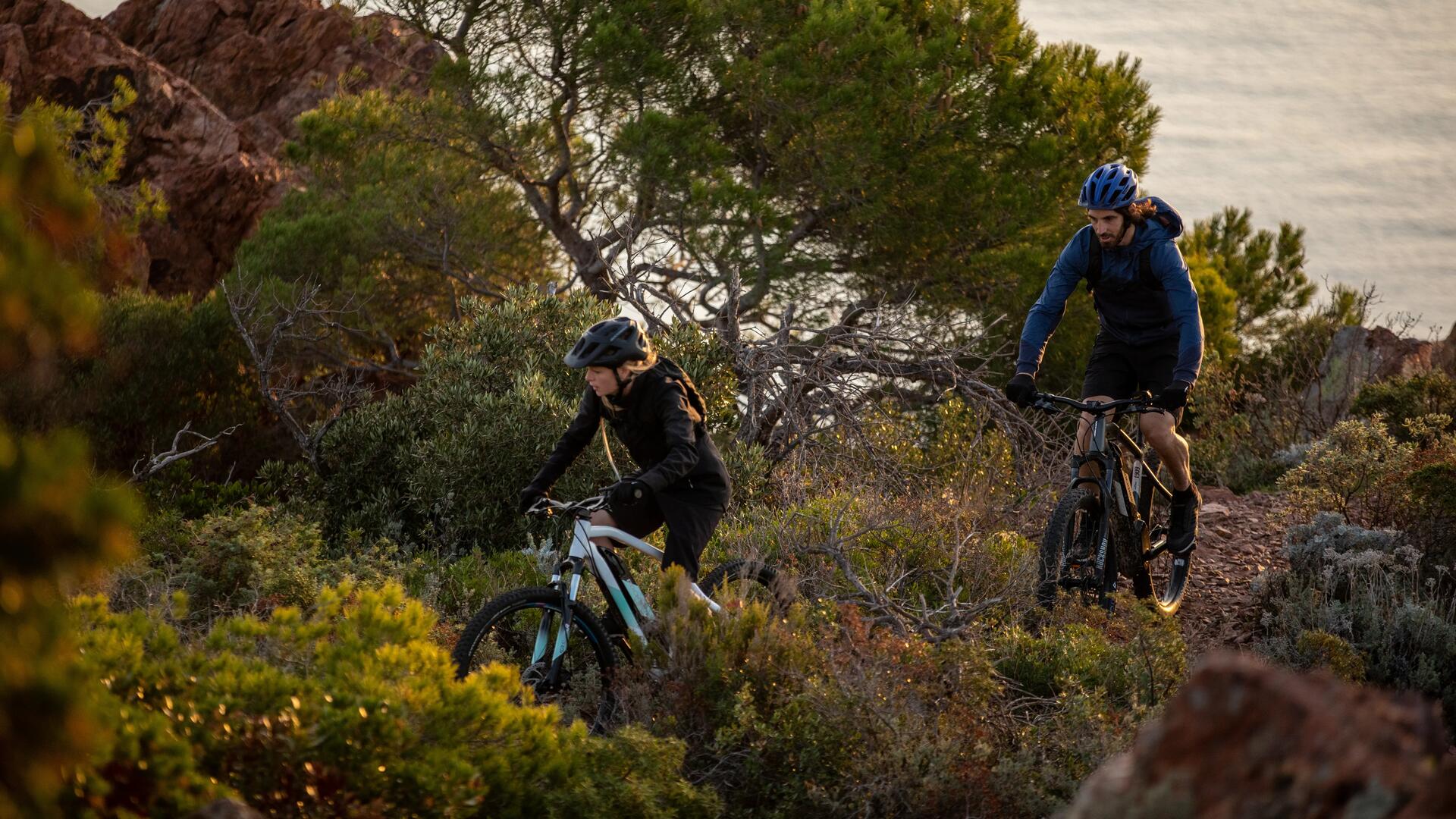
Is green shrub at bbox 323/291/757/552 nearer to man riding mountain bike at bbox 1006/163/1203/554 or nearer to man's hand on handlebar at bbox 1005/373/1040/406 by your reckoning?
man riding mountain bike at bbox 1006/163/1203/554

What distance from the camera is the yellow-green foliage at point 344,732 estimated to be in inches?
139

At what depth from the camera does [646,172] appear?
13641mm

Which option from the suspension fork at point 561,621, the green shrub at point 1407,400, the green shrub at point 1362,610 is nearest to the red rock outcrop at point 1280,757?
the suspension fork at point 561,621

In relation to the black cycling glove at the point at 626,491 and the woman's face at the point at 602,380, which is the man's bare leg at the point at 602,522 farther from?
the woman's face at the point at 602,380

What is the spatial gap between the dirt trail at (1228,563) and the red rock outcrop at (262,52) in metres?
11.8

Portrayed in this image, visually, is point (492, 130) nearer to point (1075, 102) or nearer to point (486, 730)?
point (1075, 102)

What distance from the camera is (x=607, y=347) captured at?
17.7 ft

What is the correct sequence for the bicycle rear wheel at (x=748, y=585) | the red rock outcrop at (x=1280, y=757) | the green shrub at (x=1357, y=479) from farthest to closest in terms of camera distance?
the green shrub at (x=1357, y=479) → the bicycle rear wheel at (x=748, y=585) → the red rock outcrop at (x=1280, y=757)

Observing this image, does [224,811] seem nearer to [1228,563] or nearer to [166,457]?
[166,457]

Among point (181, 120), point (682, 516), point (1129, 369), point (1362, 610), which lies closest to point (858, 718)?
point (682, 516)

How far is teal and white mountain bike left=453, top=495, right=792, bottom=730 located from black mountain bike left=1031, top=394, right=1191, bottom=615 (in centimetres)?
153

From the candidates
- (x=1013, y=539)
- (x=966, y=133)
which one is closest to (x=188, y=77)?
(x=966, y=133)

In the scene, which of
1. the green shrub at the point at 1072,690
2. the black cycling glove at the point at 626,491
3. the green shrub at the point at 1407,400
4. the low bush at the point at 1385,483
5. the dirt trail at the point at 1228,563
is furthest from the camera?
the green shrub at the point at 1407,400

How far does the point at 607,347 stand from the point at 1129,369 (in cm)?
307
